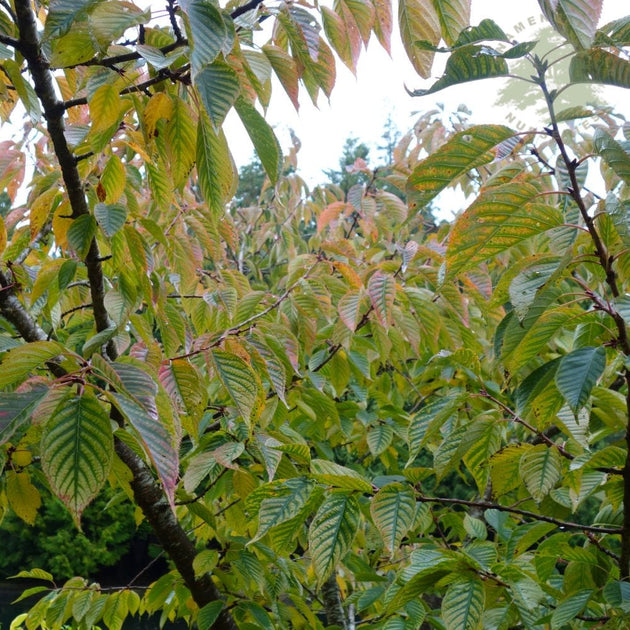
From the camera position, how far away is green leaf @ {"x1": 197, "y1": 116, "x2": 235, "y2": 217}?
815 millimetres

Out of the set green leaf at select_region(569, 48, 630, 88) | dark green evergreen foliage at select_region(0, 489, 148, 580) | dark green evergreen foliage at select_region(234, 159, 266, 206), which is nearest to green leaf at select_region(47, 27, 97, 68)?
green leaf at select_region(569, 48, 630, 88)

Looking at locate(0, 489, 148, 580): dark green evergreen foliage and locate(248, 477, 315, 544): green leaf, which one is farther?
locate(0, 489, 148, 580): dark green evergreen foliage

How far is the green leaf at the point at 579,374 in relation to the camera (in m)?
0.74

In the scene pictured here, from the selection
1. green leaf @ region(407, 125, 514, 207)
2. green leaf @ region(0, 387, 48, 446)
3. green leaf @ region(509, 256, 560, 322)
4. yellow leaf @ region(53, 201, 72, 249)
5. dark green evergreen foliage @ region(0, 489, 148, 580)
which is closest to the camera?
green leaf @ region(0, 387, 48, 446)

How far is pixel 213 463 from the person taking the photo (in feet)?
4.09

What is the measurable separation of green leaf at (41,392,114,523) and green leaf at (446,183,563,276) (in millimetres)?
425

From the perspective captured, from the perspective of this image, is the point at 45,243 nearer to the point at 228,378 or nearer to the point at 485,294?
the point at 228,378

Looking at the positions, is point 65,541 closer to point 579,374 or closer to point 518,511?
point 518,511

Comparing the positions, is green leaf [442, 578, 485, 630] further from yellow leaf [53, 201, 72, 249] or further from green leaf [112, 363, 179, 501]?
yellow leaf [53, 201, 72, 249]

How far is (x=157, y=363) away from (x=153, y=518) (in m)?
0.50

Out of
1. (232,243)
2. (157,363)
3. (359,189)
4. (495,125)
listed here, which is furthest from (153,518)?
(359,189)

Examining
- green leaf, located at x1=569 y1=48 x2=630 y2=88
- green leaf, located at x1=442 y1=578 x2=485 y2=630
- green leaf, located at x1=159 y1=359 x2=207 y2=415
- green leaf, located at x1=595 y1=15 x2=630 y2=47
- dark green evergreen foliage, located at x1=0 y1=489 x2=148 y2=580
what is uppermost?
green leaf, located at x1=595 y1=15 x2=630 y2=47

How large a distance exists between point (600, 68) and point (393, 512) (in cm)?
62

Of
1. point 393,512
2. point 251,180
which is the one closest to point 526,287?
point 393,512
